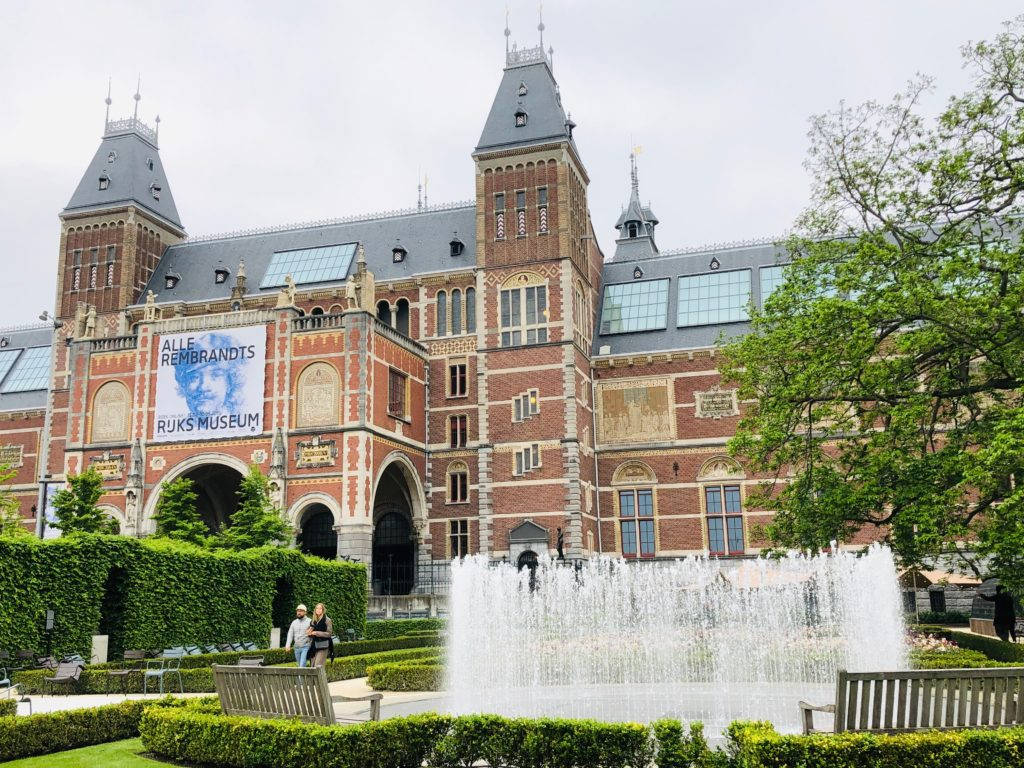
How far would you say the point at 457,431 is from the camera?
41375 millimetres

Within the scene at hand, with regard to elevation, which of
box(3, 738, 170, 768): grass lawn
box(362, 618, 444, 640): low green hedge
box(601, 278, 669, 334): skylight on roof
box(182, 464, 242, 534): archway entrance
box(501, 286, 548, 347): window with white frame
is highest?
box(601, 278, 669, 334): skylight on roof

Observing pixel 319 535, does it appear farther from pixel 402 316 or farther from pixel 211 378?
pixel 402 316

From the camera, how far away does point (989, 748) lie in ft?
28.2

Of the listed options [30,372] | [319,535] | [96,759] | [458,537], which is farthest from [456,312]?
[96,759]

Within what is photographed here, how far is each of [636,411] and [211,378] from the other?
17.8 m

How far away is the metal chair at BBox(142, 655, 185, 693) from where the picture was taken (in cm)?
1765

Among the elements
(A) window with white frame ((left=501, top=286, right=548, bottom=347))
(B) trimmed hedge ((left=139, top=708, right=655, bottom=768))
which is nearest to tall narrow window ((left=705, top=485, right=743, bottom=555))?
(A) window with white frame ((left=501, top=286, right=548, bottom=347))

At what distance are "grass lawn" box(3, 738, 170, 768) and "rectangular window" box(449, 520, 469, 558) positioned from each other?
92.2ft

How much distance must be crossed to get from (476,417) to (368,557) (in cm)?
862

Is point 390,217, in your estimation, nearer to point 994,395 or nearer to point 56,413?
point 56,413

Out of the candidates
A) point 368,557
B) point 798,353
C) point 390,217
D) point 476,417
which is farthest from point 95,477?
point 798,353

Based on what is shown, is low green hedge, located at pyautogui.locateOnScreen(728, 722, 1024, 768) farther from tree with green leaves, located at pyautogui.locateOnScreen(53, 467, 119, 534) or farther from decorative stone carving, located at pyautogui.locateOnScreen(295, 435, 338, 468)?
decorative stone carving, located at pyautogui.locateOnScreen(295, 435, 338, 468)

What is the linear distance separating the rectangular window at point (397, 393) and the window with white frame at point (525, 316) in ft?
14.7

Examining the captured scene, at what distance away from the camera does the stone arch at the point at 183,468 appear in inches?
1470
